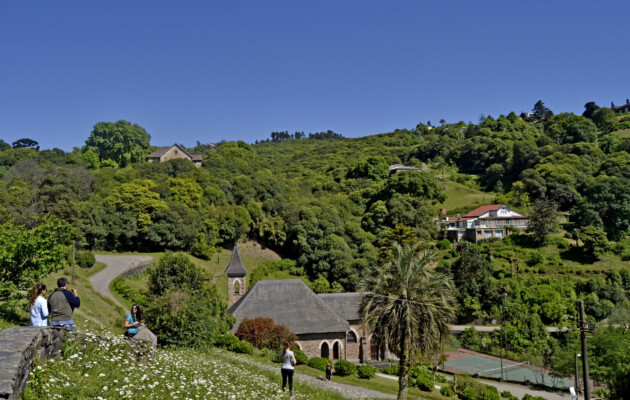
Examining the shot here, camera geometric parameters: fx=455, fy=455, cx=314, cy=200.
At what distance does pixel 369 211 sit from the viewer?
267ft

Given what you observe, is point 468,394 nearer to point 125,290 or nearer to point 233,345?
point 233,345

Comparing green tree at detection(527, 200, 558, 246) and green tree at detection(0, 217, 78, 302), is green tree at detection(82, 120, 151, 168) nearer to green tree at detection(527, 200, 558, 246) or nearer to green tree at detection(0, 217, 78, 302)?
green tree at detection(527, 200, 558, 246)

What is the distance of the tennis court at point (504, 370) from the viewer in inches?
1455

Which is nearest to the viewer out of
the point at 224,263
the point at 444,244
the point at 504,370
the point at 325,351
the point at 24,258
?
the point at 24,258

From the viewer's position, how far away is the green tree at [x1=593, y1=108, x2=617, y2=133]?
120m

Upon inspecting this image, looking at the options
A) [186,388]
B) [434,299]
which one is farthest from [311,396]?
[434,299]

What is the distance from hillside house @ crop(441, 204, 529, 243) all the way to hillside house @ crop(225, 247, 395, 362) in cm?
4158

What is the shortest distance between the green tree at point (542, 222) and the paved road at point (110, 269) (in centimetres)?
5783

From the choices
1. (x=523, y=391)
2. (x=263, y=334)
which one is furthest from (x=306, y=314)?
(x=523, y=391)

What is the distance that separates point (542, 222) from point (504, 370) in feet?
125

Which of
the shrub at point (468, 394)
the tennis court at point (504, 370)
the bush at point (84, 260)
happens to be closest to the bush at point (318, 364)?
the shrub at point (468, 394)

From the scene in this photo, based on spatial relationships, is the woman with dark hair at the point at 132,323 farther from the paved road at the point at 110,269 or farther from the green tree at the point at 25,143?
the green tree at the point at 25,143

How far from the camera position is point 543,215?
71688 millimetres

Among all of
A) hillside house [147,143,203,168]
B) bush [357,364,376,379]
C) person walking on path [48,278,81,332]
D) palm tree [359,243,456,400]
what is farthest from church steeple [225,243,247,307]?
hillside house [147,143,203,168]
